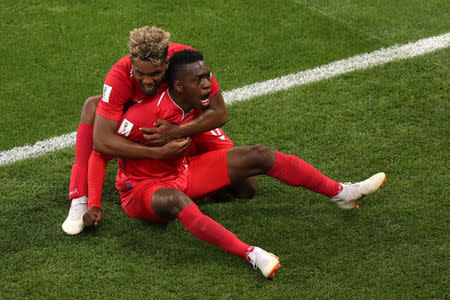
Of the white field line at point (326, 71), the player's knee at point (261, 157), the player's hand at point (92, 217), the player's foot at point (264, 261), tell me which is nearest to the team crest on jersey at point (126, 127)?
the player's hand at point (92, 217)

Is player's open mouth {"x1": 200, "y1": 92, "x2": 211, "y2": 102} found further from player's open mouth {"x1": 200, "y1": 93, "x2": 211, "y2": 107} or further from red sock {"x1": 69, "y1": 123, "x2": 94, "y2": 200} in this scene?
red sock {"x1": 69, "y1": 123, "x2": 94, "y2": 200}

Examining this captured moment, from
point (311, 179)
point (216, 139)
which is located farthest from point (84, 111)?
point (311, 179)

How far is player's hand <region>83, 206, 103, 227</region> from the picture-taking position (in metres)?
4.47

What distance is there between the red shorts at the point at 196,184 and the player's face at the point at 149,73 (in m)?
0.59

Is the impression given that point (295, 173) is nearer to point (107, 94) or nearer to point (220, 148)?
point (220, 148)

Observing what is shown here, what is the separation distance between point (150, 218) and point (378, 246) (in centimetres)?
141

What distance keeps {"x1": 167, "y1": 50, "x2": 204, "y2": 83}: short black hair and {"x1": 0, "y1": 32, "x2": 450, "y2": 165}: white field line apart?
1.60 m

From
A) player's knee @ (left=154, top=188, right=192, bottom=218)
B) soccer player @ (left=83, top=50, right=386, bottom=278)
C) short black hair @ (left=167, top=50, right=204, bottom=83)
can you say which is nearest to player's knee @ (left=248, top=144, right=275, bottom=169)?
soccer player @ (left=83, top=50, right=386, bottom=278)

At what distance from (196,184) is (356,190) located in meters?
1.02

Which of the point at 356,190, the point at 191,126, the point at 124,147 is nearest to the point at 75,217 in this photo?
the point at 124,147

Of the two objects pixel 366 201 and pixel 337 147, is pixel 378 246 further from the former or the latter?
pixel 337 147

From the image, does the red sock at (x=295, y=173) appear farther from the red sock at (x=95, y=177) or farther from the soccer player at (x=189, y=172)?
the red sock at (x=95, y=177)

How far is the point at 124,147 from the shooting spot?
4.37m

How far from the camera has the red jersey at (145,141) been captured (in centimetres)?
443
